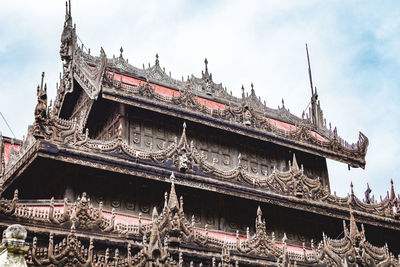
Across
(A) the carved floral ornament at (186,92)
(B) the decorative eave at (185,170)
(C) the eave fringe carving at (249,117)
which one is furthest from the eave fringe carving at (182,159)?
(A) the carved floral ornament at (186,92)

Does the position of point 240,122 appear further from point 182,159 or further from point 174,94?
point 182,159

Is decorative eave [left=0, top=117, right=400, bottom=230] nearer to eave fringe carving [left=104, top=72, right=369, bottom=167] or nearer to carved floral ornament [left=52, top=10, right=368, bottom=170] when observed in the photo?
eave fringe carving [left=104, top=72, right=369, bottom=167]

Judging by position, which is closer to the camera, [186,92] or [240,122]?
[186,92]

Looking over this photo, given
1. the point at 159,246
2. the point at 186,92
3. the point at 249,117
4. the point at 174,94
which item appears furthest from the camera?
the point at 174,94

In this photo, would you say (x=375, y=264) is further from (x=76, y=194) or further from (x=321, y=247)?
(x=76, y=194)

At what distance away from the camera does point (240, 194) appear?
→ 22172mm

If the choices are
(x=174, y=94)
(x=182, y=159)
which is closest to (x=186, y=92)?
(x=174, y=94)

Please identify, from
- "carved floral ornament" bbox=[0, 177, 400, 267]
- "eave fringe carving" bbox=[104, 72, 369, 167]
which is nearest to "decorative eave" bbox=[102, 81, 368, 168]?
"eave fringe carving" bbox=[104, 72, 369, 167]

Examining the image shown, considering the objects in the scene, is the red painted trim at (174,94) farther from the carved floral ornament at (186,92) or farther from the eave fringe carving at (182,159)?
the eave fringe carving at (182,159)

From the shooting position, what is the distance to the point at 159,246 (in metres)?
14.5

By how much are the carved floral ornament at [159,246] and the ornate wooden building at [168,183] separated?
3 cm

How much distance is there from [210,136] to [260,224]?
20.9 feet

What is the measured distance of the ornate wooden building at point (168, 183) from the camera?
1714 centimetres

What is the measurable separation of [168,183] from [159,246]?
666 cm
